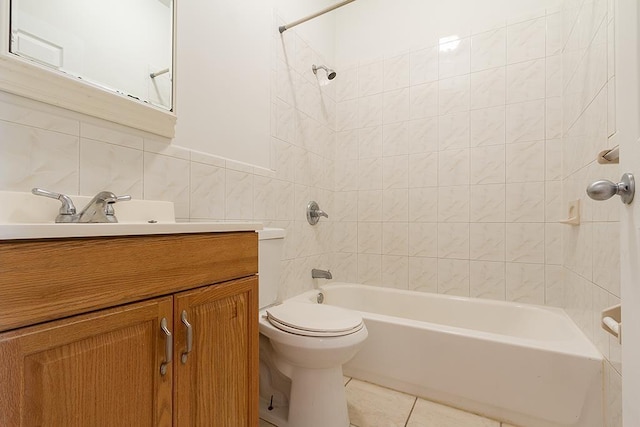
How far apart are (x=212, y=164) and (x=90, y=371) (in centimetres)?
95

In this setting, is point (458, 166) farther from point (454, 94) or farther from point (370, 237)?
point (370, 237)

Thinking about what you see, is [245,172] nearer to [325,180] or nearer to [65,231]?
[325,180]

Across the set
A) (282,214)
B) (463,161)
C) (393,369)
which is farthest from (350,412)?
(463,161)

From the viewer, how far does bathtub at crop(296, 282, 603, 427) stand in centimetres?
117

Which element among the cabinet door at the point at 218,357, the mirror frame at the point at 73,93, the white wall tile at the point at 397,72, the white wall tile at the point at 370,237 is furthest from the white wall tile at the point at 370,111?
the cabinet door at the point at 218,357

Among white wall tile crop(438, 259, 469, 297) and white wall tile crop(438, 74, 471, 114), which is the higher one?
white wall tile crop(438, 74, 471, 114)

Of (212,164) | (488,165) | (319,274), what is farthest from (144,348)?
(488,165)

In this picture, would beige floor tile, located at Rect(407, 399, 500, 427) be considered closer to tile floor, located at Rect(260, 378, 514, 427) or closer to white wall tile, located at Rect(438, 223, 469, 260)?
tile floor, located at Rect(260, 378, 514, 427)

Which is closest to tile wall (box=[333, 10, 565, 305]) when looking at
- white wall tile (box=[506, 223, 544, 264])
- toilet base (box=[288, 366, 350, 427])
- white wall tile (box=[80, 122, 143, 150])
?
white wall tile (box=[506, 223, 544, 264])

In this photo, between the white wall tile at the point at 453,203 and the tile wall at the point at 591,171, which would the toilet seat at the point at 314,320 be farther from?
the white wall tile at the point at 453,203

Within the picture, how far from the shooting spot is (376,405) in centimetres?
140

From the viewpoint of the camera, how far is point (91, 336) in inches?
22.2

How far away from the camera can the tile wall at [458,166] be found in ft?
5.74

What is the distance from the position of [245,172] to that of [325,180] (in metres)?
0.85
